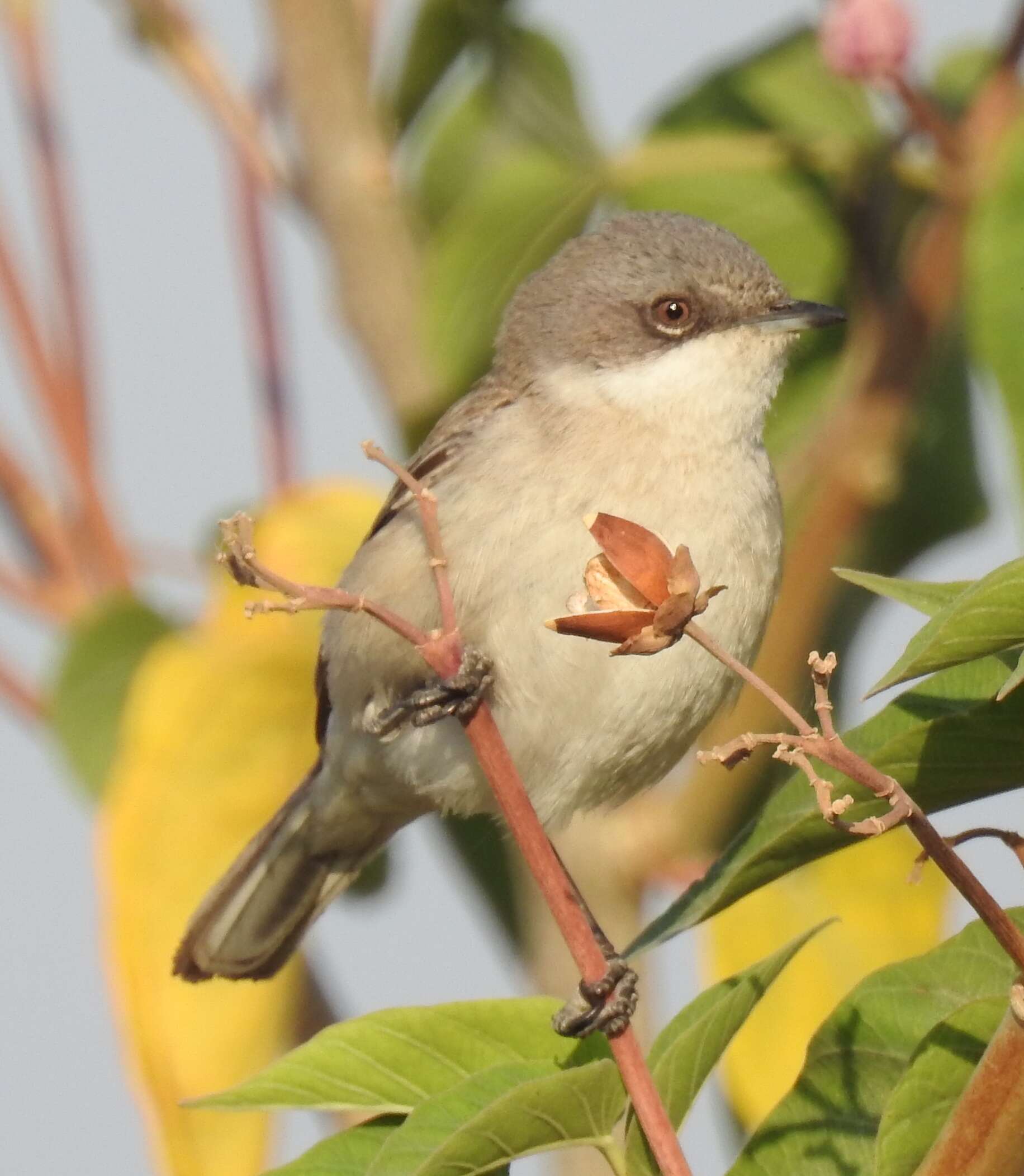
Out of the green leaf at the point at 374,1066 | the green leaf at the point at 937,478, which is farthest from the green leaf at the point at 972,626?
the green leaf at the point at 937,478

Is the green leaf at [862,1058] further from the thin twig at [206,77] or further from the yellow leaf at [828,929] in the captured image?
the thin twig at [206,77]

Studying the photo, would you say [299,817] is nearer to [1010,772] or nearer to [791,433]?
[791,433]

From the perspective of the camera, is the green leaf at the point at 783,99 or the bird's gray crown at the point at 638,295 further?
the green leaf at the point at 783,99

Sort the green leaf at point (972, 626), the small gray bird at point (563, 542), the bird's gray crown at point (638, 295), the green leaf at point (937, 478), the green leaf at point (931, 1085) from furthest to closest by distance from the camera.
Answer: the green leaf at point (937, 478), the bird's gray crown at point (638, 295), the small gray bird at point (563, 542), the green leaf at point (931, 1085), the green leaf at point (972, 626)

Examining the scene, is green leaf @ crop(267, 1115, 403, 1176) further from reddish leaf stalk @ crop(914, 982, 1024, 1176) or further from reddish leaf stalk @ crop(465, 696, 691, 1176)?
reddish leaf stalk @ crop(914, 982, 1024, 1176)

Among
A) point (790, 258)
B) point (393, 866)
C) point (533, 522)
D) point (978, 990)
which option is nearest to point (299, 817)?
point (393, 866)

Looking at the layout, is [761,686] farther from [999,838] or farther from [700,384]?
[700,384]

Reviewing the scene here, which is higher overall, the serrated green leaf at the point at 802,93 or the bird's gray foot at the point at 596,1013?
the serrated green leaf at the point at 802,93
